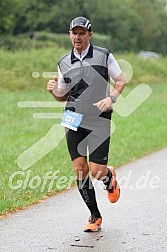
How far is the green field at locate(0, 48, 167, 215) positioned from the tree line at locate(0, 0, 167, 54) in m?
21.4

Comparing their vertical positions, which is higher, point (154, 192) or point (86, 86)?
point (86, 86)

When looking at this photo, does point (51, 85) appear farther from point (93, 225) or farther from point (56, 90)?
point (93, 225)

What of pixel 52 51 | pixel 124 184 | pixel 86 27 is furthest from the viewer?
pixel 52 51

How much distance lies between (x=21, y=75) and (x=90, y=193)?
2090cm

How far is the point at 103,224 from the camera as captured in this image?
730 cm

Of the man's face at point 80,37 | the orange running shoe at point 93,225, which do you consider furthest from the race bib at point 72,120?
the orange running shoe at point 93,225

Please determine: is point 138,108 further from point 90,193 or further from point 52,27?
point 52,27

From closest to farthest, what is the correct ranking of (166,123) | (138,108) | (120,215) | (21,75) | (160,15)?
(120,215) < (166,123) < (138,108) < (21,75) < (160,15)

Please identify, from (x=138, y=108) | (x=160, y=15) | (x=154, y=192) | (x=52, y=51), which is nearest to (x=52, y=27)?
(x=160, y=15)

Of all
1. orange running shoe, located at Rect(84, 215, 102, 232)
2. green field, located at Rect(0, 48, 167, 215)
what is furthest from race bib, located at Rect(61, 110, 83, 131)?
green field, located at Rect(0, 48, 167, 215)

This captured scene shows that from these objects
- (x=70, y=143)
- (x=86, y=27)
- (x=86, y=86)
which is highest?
(x=86, y=27)

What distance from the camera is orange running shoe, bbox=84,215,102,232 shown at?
688 cm

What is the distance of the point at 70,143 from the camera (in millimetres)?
6820

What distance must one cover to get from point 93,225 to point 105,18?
6730 cm
